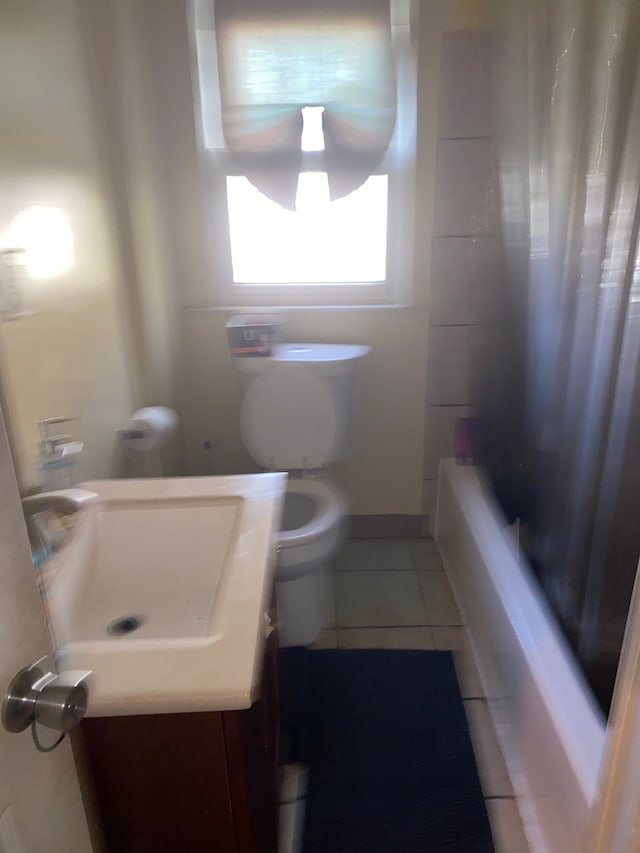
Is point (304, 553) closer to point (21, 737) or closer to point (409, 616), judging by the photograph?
point (409, 616)

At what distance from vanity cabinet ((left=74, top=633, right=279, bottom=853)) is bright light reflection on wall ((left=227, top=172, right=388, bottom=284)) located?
1.58 meters

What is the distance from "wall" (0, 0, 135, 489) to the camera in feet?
3.35

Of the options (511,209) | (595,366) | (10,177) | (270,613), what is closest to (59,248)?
(10,177)

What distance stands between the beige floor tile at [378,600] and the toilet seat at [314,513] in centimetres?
43

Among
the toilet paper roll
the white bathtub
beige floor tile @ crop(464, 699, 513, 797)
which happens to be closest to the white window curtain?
the toilet paper roll

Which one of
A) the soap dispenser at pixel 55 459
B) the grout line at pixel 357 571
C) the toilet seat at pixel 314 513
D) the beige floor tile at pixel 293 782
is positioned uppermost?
the soap dispenser at pixel 55 459

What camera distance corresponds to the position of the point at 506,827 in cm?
135

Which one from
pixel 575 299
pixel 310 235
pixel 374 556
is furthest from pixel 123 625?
pixel 310 235

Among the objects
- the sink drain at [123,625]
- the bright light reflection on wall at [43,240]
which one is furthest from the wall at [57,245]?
the sink drain at [123,625]

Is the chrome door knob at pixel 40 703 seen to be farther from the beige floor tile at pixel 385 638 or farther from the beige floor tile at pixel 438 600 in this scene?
the beige floor tile at pixel 438 600

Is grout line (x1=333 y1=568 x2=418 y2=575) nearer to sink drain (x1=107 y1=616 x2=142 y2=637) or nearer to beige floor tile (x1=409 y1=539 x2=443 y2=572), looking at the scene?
beige floor tile (x1=409 y1=539 x2=443 y2=572)

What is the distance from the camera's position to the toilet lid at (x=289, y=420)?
193cm

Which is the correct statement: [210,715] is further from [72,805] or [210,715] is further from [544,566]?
[544,566]

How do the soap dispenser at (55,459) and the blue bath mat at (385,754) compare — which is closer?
the soap dispenser at (55,459)
